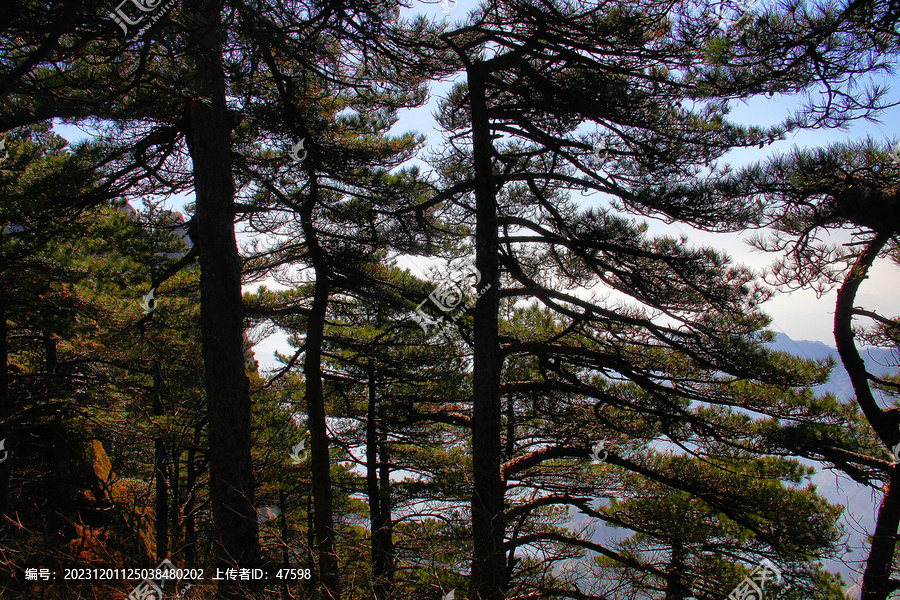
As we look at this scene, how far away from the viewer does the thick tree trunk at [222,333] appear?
17.2 ft

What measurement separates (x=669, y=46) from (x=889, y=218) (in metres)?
3.47

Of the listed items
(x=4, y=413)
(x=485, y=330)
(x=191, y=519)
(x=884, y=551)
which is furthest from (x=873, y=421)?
(x=4, y=413)

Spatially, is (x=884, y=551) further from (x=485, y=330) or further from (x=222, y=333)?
(x=222, y=333)

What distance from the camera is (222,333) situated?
5.44 metres

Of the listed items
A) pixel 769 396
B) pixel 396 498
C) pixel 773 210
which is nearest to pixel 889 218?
pixel 773 210

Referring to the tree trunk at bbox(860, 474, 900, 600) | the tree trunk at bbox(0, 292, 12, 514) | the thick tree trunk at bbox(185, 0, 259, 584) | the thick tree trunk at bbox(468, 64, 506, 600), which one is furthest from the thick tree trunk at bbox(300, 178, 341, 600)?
the tree trunk at bbox(860, 474, 900, 600)

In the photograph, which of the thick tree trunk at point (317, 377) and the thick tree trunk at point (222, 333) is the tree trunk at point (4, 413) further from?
the thick tree trunk at point (317, 377)

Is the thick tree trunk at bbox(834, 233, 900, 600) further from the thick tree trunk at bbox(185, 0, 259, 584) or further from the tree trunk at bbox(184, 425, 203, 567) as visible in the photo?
the tree trunk at bbox(184, 425, 203, 567)

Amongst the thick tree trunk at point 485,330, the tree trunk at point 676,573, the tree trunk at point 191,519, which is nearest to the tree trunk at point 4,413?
the tree trunk at point 191,519

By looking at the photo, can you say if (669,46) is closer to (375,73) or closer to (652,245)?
(652,245)

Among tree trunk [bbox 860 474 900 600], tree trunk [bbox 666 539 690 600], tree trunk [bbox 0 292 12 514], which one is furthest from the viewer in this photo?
tree trunk [bbox 0 292 12 514]

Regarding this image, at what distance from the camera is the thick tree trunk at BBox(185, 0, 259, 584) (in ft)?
17.2

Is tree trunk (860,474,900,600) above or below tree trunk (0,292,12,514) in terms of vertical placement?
below

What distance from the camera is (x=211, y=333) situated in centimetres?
544
